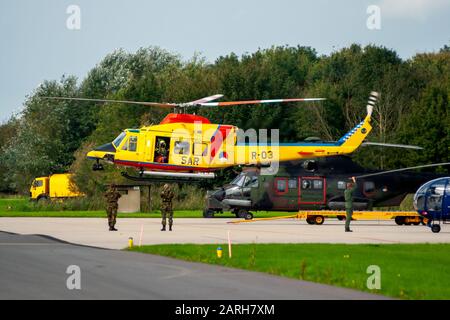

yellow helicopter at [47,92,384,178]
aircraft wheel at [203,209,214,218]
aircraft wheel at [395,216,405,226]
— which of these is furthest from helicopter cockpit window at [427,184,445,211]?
aircraft wheel at [203,209,214,218]

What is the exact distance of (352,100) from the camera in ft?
264

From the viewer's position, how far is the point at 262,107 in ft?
240

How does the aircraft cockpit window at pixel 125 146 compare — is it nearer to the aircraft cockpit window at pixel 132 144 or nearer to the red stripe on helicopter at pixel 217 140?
the aircraft cockpit window at pixel 132 144

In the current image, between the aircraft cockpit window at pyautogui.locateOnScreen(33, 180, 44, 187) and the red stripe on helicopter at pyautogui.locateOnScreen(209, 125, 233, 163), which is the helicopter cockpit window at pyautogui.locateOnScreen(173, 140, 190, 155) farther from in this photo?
the aircraft cockpit window at pyautogui.locateOnScreen(33, 180, 44, 187)

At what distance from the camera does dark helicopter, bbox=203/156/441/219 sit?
45656 mm

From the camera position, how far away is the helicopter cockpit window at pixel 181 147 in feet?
150

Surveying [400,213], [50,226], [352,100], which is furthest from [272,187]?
[352,100]

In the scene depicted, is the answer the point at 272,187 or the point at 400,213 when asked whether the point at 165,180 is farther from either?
the point at 400,213

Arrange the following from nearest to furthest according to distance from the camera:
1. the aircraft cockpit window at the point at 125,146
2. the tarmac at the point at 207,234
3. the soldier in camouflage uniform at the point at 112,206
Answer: the tarmac at the point at 207,234, the soldier in camouflage uniform at the point at 112,206, the aircraft cockpit window at the point at 125,146

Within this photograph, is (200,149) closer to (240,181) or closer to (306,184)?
(240,181)

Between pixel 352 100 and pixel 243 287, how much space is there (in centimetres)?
6509

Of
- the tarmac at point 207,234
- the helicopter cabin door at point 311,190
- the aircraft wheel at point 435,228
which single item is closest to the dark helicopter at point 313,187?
the helicopter cabin door at point 311,190

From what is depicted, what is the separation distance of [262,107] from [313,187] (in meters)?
27.6

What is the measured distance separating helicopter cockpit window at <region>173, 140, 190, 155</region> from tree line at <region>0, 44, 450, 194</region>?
19.8 metres
